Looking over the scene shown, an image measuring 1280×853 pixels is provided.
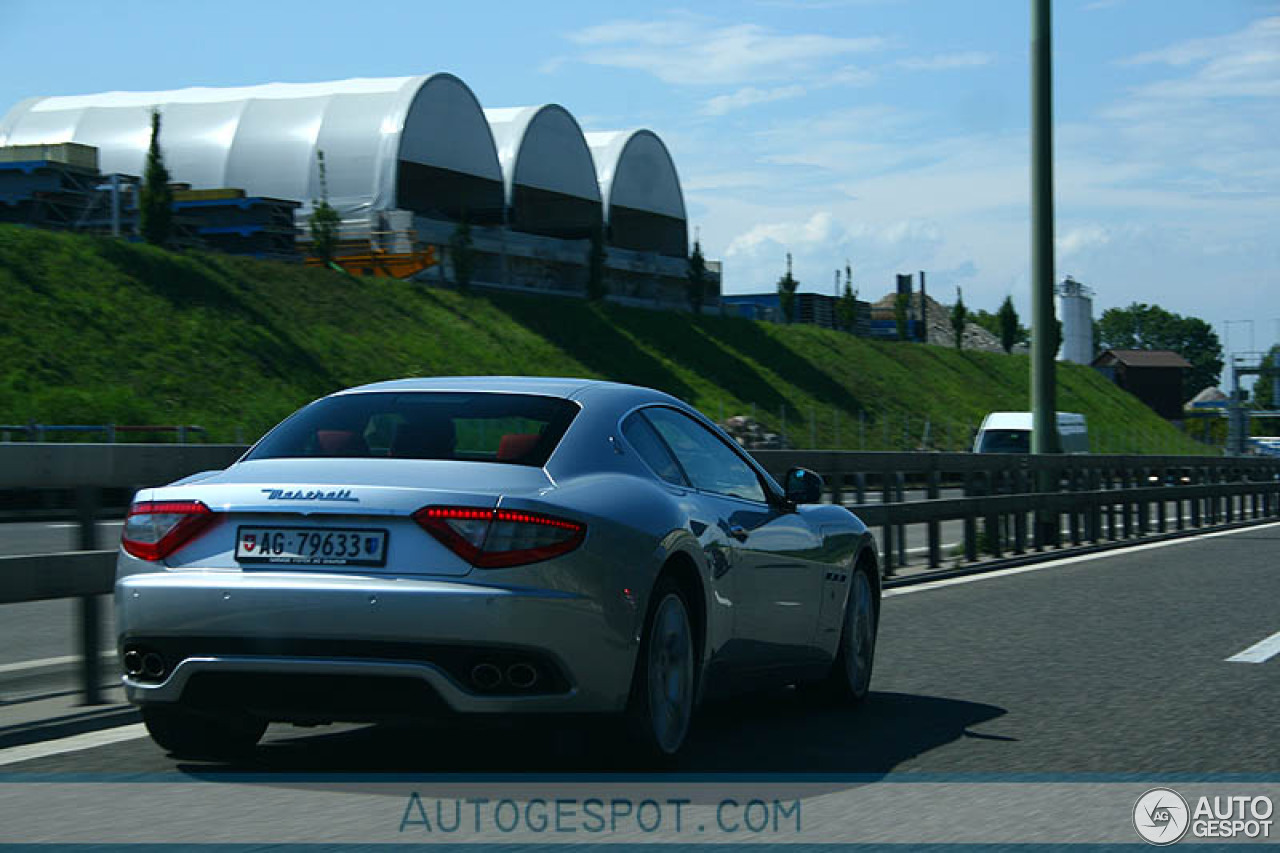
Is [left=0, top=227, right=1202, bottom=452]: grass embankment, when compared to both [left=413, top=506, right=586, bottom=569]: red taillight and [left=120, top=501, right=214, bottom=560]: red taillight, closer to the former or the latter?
[left=120, top=501, right=214, bottom=560]: red taillight

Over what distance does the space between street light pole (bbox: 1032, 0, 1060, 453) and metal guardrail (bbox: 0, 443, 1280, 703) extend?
1.58 feet

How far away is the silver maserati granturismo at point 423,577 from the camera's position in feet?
17.6

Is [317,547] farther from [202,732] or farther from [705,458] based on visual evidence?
[705,458]

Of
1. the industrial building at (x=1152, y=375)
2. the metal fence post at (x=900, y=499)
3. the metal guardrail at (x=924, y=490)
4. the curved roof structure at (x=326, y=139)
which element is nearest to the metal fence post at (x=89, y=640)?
the metal guardrail at (x=924, y=490)

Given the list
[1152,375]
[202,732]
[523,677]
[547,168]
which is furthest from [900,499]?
[1152,375]

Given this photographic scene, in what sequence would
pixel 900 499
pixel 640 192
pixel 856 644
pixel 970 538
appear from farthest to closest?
pixel 640 192
pixel 970 538
pixel 900 499
pixel 856 644

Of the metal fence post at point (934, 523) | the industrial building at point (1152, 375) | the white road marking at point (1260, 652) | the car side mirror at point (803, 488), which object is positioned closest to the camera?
the car side mirror at point (803, 488)

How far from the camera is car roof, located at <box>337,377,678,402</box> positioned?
6379mm

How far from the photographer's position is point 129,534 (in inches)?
227

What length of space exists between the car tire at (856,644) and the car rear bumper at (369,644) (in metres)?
2.43

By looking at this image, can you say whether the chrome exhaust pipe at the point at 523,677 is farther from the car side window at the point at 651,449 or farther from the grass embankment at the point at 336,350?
the grass embankment at the point at 336,350

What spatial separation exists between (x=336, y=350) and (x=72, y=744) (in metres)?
40.2

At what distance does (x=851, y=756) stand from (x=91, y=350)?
33378mm

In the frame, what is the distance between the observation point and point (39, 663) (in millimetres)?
7355
